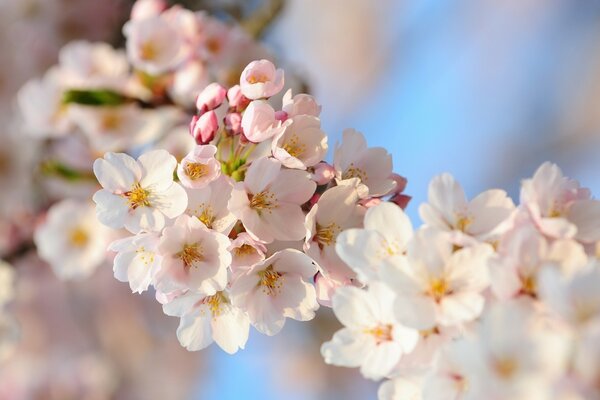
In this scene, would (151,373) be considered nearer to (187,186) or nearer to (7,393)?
(7,393)

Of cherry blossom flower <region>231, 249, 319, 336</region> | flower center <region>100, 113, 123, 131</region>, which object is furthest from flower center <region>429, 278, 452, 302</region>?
flower center <region>100, 113, 123, 131</region>

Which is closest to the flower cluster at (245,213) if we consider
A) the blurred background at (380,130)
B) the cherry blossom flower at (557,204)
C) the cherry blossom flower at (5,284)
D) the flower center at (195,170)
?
the flower center at (195,170)

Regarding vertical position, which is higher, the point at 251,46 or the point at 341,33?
the point at 341,33

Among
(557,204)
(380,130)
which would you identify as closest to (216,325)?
(557,204)

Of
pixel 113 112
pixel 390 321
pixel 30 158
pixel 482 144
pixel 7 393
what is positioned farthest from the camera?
pixel 482 144

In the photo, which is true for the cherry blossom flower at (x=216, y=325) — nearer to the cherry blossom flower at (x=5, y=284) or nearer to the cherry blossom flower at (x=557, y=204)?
the cherry blossom flower at (x=557, y=204)

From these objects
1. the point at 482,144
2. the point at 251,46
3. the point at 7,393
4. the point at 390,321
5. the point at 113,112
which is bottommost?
the point at 7,393

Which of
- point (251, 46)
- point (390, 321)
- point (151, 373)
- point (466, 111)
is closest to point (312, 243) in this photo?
point (390, 321)

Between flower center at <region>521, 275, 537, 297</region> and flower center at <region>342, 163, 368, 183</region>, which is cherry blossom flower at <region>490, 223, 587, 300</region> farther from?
flower center at <region>342, 163, 368, 183</region>
